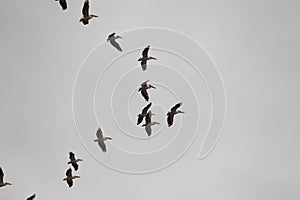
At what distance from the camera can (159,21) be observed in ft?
7.85

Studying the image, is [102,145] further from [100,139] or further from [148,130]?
[148,130]

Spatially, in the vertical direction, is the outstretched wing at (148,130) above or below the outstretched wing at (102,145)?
above

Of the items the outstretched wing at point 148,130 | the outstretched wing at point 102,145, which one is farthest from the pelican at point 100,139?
the outstretched wing at point 148,130

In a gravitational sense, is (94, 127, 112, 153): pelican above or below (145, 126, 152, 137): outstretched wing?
below

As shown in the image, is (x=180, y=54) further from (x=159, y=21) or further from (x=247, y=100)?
(x=247, y=100)

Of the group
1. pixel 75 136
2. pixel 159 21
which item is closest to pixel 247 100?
pixel 159 21

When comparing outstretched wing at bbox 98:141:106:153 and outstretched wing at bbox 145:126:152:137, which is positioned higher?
outstretched wing at bbox 145:126:152:137

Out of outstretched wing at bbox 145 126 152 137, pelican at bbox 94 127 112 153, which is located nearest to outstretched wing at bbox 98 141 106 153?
pelican at bbox 94 127 112 153

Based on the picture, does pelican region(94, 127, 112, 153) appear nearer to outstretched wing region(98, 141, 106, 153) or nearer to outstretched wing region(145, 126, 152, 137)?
outstretched wing region(98, 141, 106, 153)

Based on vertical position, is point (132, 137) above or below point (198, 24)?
below

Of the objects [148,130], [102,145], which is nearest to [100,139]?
[102,145]

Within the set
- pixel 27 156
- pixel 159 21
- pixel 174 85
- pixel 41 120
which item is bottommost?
pixel 27 156

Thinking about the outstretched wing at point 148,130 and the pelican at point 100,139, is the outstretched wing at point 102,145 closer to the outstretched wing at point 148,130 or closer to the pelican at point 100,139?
the pelican at point 100,139

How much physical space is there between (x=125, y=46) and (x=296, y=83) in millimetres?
729
